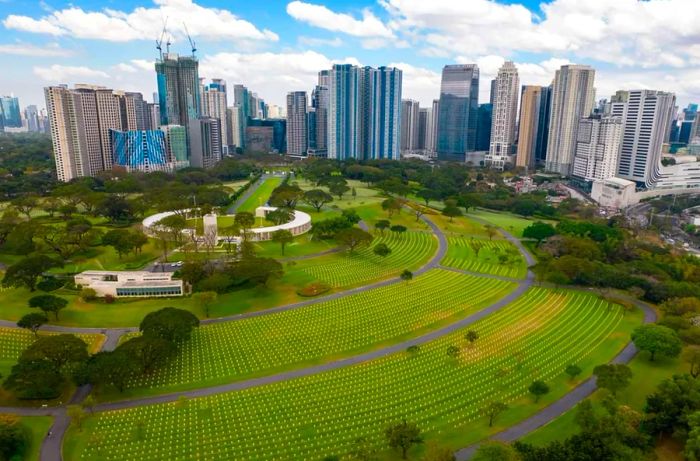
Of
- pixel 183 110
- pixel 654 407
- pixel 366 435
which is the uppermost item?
pixel 183 110

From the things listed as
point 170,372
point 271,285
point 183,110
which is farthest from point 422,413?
point 183,110

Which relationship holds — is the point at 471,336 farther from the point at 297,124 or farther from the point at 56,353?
the point at 297,124

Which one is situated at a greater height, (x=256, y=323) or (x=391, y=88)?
(x=391, y=88)

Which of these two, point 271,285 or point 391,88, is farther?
point 391,88

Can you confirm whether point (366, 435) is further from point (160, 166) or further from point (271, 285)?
point (160, 166)

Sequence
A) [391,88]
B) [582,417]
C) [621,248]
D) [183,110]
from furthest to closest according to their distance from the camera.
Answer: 1. [183,110]
2. [391,88]
3. [621,248]
4. [582,417]
